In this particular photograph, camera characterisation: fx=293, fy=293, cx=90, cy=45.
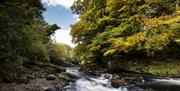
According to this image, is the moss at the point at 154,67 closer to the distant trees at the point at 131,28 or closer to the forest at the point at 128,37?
the forest at the point at 128,37

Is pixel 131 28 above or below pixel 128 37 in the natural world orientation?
above

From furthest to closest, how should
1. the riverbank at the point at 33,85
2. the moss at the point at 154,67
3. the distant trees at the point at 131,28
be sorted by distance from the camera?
the distant trees at the point at 131,28
the moss at the point at 154,67
the riverbank at the point at 33,85

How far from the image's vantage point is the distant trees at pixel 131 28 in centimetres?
2677

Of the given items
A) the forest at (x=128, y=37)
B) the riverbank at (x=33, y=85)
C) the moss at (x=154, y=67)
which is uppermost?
the forest at (x=128, y=37)

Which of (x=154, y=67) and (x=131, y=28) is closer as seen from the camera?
(x=154, y=67)

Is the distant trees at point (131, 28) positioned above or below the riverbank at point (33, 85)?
above

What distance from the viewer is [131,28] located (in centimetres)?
3016

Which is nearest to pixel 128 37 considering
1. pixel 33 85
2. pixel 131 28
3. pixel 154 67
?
pixel 131 28

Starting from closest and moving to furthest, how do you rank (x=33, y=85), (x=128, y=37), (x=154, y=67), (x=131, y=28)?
(x=33, y=85), (x=154, y=67), (x=128, y=37), (x=131, y=28)

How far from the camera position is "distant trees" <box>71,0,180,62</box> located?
26.8 m

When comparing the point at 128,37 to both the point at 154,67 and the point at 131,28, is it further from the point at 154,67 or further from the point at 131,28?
the point at 154,67

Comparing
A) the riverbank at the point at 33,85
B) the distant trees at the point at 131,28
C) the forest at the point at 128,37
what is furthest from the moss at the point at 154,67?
the riverbank at the point at 33,85

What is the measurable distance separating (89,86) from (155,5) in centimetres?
1433

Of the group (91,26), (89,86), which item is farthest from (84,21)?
(89,86)
